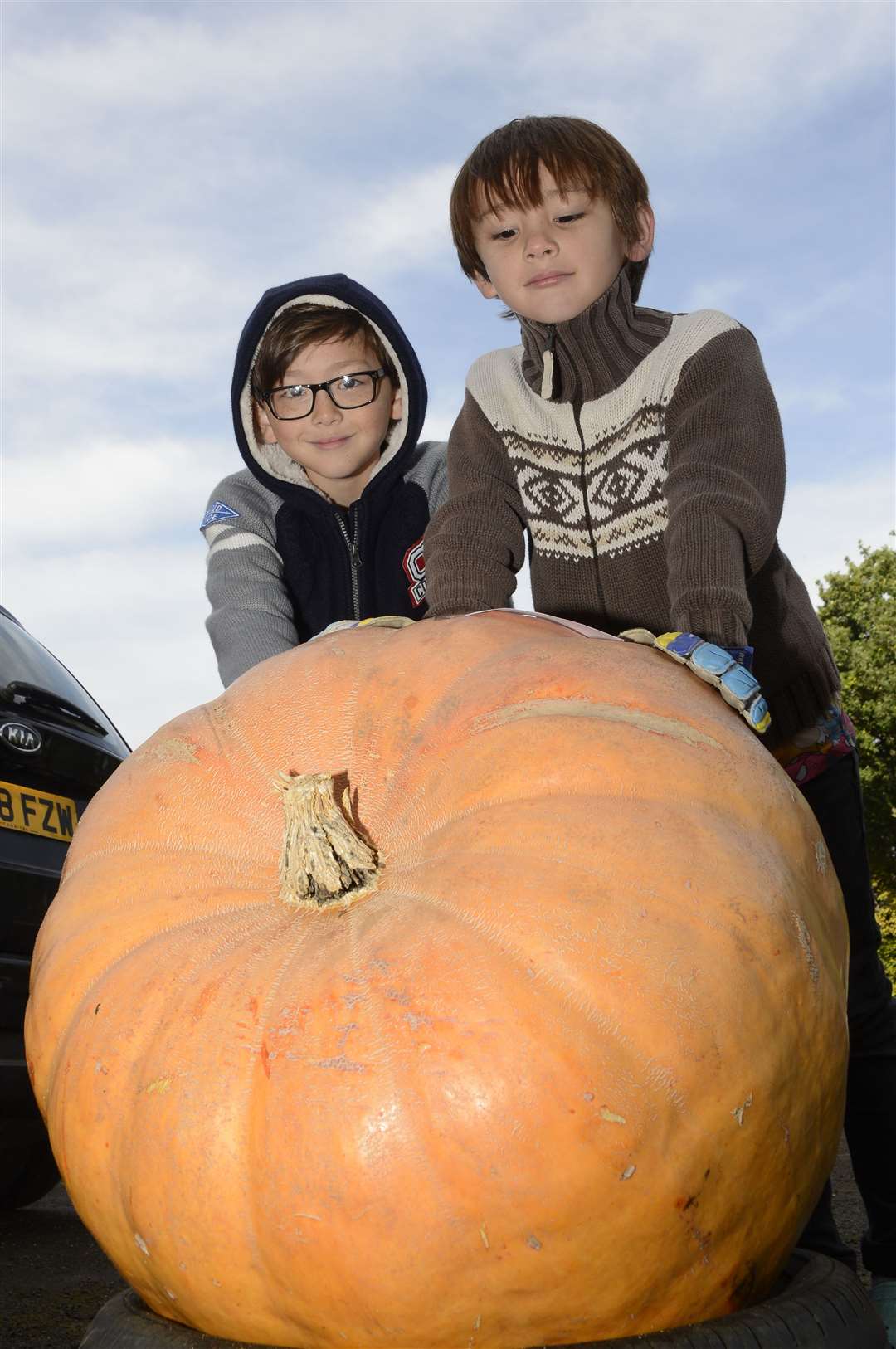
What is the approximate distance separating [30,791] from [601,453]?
167 centimetres

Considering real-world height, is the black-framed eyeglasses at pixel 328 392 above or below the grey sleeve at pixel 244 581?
above

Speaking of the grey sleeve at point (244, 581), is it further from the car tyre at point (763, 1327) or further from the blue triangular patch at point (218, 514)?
the car tyre at point (763, 1327)

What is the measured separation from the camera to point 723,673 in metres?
1.94

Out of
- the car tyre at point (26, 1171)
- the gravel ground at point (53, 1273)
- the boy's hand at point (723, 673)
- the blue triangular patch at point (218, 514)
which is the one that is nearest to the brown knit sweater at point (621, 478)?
the boy's hand at point (723, 673)

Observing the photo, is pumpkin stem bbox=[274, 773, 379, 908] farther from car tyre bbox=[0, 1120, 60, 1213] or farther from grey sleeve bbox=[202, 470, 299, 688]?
car tyre bbox=[0, 1120, 60, 1213]

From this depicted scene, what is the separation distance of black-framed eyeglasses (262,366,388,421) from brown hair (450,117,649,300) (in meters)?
0.89

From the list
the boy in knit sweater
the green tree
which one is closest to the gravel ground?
the boy in knit sweater

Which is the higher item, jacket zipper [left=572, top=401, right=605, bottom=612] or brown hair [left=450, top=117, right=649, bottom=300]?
brown hair [left=450, top=117, right=649, bottom=300]

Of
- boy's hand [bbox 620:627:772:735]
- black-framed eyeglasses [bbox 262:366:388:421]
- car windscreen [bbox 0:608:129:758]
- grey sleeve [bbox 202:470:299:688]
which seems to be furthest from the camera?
black-framed eyeglasses [bbox 262:366:388:421]

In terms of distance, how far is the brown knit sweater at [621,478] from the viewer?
2.52 meters

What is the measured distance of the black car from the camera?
2.92 metres

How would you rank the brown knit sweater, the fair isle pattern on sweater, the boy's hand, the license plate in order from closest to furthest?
the boy's hand
the brown knit sweater
the fair isle pattern on sweater
the license plate

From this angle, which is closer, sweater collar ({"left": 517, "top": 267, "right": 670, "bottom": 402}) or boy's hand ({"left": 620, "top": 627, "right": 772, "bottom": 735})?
boy's hand ({"left": 620, "top": 627, "right": 772, "bottom": 735})

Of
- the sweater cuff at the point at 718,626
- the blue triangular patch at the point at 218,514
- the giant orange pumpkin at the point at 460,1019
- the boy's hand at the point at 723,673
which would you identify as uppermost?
the blue triangular patch at the point at 218,514
